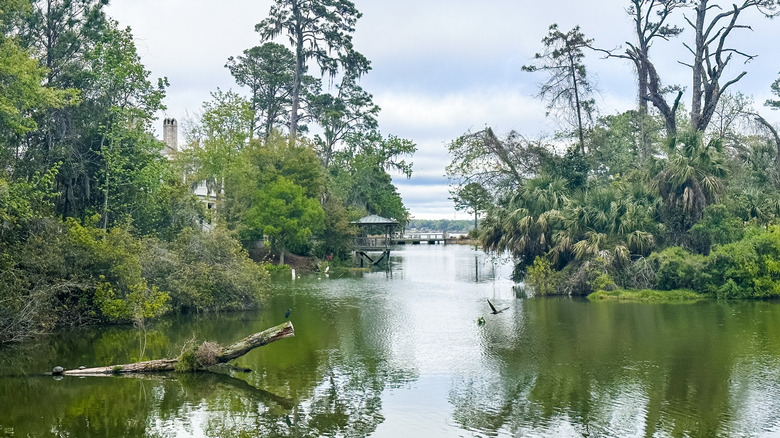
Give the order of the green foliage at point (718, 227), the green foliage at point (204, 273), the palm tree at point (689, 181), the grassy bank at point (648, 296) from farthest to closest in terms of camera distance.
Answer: the palm tree at point (689, 181) < the green foliage at point (718, 227) < the grassy bank at point (648, 296) < the green foliage at point (204, 273)

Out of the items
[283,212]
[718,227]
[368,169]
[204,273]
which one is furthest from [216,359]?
[368,169]

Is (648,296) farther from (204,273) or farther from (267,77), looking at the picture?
(267,77)

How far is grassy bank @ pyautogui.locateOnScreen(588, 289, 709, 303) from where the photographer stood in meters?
25.8

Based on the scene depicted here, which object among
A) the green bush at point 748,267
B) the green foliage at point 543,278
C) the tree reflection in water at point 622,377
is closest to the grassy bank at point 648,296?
the green bush at point 748,267

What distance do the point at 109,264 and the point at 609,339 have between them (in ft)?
47.0

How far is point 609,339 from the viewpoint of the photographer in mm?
17812

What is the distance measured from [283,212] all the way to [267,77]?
741 inches

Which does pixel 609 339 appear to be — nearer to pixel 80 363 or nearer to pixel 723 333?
pixel 723 333

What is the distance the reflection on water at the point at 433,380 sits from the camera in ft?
35.4

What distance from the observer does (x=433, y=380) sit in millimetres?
13914

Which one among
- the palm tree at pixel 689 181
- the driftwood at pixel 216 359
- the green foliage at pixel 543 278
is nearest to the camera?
the driftwood at pixel 216 359

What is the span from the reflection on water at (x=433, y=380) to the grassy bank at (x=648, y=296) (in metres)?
2.57

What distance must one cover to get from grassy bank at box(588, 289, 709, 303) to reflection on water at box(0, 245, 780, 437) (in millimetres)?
2566

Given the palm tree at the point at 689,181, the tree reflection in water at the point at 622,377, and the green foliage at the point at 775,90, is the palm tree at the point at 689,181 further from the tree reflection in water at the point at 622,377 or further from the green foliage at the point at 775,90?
the green foliage at the point at 775,90
